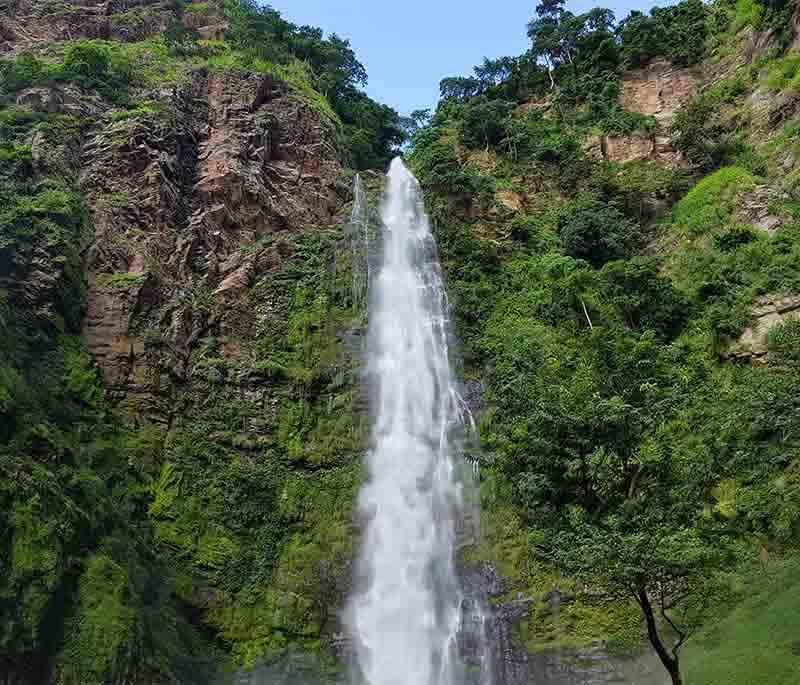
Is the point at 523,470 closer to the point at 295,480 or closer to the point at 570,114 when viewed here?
the point at 295,480

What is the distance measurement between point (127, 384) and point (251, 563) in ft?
20.9

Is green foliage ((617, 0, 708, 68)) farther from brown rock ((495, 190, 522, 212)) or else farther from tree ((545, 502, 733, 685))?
tree ((545, 502, 733, 685))

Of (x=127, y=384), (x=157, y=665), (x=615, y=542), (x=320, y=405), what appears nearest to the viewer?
(x=615, y=542)

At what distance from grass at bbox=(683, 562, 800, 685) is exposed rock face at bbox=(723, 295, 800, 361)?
273 inches

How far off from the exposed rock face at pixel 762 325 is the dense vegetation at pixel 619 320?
1.03 feet

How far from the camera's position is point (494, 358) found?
923 inches

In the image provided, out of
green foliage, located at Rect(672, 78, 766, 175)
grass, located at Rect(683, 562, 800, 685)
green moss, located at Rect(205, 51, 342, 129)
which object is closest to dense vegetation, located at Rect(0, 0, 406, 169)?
green moss, located at Rect(205, 51, 342, 129)

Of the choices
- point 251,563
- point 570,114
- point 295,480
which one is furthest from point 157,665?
point 570,114

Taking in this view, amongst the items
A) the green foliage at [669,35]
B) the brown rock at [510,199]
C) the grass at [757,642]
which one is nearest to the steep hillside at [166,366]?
the brown rock at [510,199]

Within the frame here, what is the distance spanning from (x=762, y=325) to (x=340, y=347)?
1306 cm

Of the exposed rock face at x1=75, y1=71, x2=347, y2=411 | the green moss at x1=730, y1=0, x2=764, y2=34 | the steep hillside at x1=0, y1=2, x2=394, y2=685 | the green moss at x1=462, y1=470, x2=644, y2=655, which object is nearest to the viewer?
the steep hillside at x1=0, y1=2, x2=394, y2=685

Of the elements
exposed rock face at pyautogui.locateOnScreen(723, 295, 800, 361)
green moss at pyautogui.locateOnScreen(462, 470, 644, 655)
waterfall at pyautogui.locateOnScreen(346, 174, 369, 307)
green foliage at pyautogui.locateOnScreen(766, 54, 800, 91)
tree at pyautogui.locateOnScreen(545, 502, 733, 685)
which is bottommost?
green moss at pyautogui.locateOnScreen(462, 470, 644, 655)

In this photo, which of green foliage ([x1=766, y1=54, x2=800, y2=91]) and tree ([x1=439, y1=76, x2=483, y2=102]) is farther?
tree ([x1=439, y1=76, x2=483, y2=102])

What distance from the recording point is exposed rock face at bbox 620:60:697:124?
33438 mm
